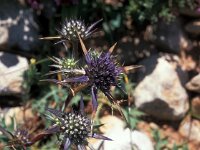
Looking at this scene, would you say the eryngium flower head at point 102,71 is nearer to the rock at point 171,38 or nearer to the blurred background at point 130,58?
the blurred background at point 130,58

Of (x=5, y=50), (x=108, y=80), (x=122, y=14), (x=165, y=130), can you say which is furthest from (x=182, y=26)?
(x=108, y=80)

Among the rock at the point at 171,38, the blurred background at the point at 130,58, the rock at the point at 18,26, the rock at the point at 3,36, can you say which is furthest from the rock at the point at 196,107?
the rock at the point at 3,36

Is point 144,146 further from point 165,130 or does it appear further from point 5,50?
point 5,50

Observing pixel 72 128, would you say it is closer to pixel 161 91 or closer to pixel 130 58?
pixel 161 91

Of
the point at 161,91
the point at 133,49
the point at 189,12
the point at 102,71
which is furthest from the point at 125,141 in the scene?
the point at 189,12

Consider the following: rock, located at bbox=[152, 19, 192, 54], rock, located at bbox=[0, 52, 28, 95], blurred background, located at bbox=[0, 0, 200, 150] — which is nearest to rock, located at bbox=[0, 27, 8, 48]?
blurred background, located at bbox=[0, 0, 200, 150]

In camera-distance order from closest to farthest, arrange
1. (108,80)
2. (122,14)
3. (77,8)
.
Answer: (108,80) → (77,8) → (122,14)
